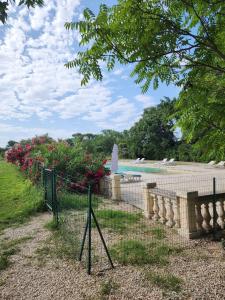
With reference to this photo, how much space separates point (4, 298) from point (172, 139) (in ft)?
121

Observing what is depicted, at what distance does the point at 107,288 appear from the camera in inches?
180

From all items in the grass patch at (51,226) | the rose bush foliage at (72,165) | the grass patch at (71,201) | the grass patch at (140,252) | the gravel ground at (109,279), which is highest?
the rose bush foliage at (72,165)

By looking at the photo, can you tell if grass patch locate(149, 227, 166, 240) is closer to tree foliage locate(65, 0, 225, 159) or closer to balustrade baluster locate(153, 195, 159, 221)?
balustrade baluster locate(153, 195, 159, 221)

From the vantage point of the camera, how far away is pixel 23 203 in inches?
453


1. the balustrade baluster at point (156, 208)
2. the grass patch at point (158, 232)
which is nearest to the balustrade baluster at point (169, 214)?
the grass patch at point (158, 232)

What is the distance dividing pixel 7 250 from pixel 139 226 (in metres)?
3.23

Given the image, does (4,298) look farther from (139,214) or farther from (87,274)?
(139,214)

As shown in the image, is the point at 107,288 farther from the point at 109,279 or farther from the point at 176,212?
the point at 176,212

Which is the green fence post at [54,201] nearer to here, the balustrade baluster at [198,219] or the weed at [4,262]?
the weed at [4,262]

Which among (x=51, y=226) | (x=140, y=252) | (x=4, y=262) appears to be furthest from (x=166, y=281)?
(x=51, y=226)

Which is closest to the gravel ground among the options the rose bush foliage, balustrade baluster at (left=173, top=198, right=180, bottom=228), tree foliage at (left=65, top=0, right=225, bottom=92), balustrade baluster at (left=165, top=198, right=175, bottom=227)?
balustrade baluster at (left=173, top=198, right=180, bottom=228)

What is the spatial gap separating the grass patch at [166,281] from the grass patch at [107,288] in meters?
0.55

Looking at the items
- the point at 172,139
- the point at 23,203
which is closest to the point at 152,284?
the point at 23,203

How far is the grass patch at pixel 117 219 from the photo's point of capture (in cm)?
795
